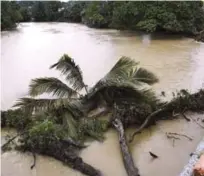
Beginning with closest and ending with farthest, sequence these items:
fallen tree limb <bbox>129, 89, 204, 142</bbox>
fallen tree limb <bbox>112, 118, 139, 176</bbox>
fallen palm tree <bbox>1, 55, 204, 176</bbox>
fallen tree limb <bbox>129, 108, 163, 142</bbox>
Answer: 1. fallen tree limb <bbox>112, 118, 139, 176</bbox>
2. fallen palm tree <bbox>1, 55, 204, 176</bbox>
3. fallen tree limb <bbox>129, 108, 163, 142</bbox>
4. fallen tree limb <bbox>129, 89, 204, 142</bbox>

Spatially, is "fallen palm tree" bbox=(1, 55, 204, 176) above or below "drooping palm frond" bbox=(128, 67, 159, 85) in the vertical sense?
below

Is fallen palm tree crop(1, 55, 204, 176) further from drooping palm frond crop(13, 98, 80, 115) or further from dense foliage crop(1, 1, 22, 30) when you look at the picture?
dense foliage crop(1, 1, 22, 30)

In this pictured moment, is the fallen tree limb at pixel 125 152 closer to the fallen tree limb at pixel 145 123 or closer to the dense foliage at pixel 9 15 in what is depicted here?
the fallen tree limb at pixel 145 123

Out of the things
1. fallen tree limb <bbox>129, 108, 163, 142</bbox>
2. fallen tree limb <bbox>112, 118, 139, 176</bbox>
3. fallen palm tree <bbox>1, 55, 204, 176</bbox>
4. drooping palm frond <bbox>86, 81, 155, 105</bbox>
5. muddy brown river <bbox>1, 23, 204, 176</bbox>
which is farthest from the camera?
drooping palm frond <bbox>86, 81, 155, 105</bbox>

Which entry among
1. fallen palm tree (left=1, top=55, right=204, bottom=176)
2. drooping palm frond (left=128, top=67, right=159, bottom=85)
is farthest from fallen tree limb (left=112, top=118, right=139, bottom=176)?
drooping palm frond (left=128, top=67, right=159, bottom=85)

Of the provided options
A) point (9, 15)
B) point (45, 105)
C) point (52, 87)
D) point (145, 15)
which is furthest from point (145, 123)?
point (9, 15)

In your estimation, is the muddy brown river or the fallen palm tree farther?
the fallen palm tree

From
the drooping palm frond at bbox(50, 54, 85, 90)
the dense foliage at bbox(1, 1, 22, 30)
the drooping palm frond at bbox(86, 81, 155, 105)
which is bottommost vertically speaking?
the dense foliage at bbox(1, 1, 22, 30)

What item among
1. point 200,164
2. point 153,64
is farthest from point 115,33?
point 200,164
